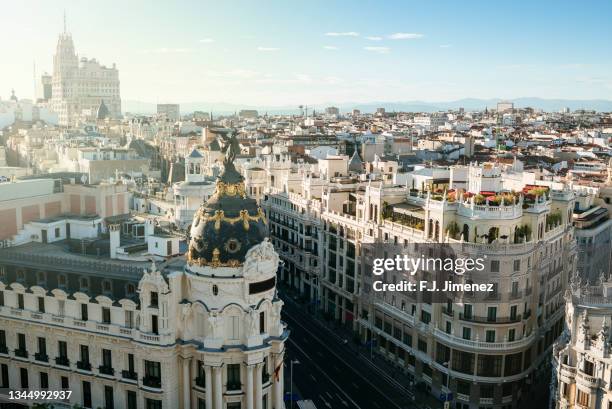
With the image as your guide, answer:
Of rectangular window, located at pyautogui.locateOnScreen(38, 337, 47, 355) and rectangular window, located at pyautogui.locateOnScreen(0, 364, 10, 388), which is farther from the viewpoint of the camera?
rectangular window, located at pyautogui.locateOnScreen(0, 364, 10, 388)

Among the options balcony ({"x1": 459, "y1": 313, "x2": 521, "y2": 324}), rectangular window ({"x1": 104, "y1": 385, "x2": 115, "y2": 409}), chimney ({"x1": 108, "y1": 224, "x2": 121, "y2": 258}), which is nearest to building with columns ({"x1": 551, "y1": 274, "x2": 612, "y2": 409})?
balcony ({"x1": 459, "y1": 313, "x2": 521, "y2": 324})

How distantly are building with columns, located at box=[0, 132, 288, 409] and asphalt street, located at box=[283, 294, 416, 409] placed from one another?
19316 millimetres

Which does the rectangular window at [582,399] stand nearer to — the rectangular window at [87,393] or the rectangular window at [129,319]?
the rectangular window at [129,319]

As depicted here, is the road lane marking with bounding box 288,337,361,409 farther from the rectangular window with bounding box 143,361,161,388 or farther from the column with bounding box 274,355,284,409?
the rectangular window with bounding box 143,361,161,388

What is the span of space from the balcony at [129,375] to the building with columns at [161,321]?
0.14 metres

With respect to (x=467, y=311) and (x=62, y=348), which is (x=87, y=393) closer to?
(x=62, y=348)

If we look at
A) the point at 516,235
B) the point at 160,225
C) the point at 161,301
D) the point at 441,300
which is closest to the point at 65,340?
the point at 161,301

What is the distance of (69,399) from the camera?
70.3 metres

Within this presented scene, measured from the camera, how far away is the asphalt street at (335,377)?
8569 centimetres

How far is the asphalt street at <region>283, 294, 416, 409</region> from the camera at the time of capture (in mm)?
85688

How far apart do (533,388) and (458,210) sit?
86.4 feet

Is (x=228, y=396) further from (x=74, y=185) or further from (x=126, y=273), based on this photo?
(x=74, y=185)

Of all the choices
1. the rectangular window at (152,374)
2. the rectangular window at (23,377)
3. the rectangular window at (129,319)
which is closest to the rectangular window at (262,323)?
the rectangular window at (152,374)

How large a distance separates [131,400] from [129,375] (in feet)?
9.24
